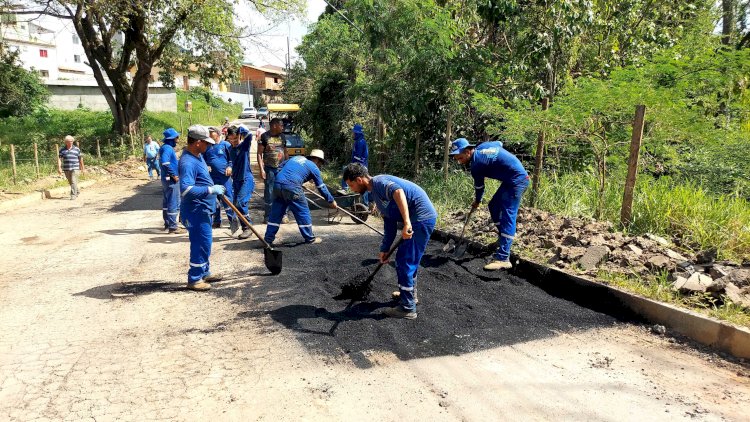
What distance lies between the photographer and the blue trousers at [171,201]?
Result: 302 inches

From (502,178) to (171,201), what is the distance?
5378mm

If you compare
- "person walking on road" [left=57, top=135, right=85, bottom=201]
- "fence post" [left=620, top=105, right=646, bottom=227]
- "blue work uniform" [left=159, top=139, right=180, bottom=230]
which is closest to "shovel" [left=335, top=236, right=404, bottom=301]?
"fence post" [left=620, top=105, right=646, bottom=227]

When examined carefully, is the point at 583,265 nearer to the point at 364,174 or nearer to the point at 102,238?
the point at 364,174

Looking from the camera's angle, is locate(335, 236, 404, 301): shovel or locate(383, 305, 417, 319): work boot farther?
locate(335, 236, 404, 301): shovel

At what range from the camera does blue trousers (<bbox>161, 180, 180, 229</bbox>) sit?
768 cm

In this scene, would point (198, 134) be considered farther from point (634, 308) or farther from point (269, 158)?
point (634, 308)

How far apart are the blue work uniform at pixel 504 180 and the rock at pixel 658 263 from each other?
4.64 ft

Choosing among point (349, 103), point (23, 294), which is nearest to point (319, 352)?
point (23, 294)

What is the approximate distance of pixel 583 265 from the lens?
4992 millimetres

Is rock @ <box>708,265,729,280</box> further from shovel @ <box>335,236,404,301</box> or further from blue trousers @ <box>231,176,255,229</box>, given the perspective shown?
blue trousers @ <box>231,176,255,229</box>

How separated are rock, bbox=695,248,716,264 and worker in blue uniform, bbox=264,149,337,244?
4.18 meters

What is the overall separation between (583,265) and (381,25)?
23.8 ft

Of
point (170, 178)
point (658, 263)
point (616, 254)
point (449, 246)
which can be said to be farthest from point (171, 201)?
point (658, 263)

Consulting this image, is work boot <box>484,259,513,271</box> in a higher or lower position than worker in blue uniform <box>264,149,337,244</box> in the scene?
lower
